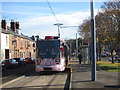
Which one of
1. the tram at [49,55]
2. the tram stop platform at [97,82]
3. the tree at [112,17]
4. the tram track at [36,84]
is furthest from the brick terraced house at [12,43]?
the tram track at [36,84]

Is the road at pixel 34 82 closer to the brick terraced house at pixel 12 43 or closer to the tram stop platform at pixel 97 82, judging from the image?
the tram stop platform at pixel 97 82

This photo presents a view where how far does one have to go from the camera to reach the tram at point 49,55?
19.9 meters

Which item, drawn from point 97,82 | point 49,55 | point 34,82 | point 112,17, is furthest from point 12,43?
point 97,82

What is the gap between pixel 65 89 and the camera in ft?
39.8

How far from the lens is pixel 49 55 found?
20.1 meters

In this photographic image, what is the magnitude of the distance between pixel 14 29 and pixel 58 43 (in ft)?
150

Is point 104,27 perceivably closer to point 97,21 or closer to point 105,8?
point 97,21

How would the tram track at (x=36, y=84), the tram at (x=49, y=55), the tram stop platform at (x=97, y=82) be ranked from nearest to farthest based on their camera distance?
the tram stop platform at (x=97, y=82)
the tram track at (x=36, y=84)
the tram at (x=49, y=55)

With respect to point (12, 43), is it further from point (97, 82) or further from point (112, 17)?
point (97, 82)

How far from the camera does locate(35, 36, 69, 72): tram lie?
19906 mm

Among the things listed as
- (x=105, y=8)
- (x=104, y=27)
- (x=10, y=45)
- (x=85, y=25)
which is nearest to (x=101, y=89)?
(x=105, y=8)

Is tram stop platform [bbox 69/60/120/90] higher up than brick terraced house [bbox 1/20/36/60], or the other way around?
brick terraced house [bbox 1/20/36/60]

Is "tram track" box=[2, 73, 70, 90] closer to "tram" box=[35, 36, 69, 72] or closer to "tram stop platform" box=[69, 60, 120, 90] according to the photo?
"tram stop platform" box=[69, 60, 120, 90]

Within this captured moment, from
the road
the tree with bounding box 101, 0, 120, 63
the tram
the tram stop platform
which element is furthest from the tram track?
the tree with bounding box 101, 0, 120, 63
